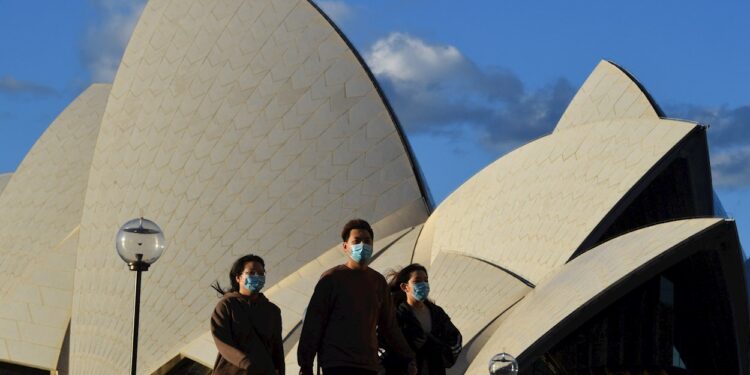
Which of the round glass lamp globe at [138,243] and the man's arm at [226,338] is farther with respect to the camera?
the round glass lamp globe at [138,243]

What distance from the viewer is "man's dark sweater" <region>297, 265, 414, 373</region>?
583cm

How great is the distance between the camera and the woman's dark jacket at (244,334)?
6035 millimetres

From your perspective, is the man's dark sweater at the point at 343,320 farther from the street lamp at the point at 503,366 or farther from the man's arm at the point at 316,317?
the street lamp at the point at 503,366

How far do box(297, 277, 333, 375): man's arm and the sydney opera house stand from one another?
24.9 ft

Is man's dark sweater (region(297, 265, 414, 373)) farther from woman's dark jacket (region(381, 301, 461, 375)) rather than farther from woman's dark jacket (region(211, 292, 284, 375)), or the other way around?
woman's dark jacket (region(381, 301, 461, 375))

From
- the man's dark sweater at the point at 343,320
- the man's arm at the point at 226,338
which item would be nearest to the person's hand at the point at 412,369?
the man's dark sweater at the point at 343,320

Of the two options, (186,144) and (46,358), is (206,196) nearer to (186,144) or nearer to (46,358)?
(186,144)

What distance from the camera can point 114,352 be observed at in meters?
18.8

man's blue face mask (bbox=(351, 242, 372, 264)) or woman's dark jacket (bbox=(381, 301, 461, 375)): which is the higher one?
man's blue face mask (bbox=(351, 242, 372, 264))

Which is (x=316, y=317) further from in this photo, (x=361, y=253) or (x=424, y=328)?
(x=424, y=328)

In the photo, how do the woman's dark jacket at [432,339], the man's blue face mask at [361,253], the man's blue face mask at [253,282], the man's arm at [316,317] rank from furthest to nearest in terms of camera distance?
Result: the woman's dark jacket at [432,339] → the man's blue face mask at [253,282] → the man's blue face mask at [361,253] → the man's arm at [316,317]

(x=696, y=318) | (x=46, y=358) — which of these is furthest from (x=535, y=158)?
(x=46, y=358)

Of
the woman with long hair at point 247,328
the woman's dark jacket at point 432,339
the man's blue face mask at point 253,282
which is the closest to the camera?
the woman with long hair at point 247,328

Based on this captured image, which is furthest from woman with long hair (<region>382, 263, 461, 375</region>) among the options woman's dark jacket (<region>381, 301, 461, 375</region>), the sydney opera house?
the sydney opera house
